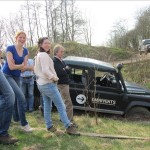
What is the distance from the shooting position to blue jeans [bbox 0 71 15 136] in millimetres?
4676

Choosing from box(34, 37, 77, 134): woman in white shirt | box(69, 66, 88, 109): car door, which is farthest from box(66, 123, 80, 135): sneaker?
box(69, 66, 88, 109): car door

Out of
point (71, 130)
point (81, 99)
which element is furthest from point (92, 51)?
point (71, 130)

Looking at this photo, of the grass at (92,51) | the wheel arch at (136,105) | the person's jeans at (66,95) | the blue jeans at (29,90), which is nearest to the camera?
the person's jeans at (66,95)

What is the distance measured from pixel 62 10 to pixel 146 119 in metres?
30.8

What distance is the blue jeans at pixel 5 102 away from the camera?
4676mm

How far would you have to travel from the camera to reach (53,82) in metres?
5.43

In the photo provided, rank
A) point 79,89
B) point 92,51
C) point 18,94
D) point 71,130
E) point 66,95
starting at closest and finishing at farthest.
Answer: point 18,94, point 71,130, point 66,95, point 79,89, point 92,51

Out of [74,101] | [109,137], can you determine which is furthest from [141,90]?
[109,137]

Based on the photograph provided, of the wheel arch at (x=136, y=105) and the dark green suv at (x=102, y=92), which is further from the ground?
the dark green suv at (x=102, y=92)

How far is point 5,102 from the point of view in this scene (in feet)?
15.6

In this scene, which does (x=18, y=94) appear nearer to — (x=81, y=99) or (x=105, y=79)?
(x=81, y=99)

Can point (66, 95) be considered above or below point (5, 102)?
below

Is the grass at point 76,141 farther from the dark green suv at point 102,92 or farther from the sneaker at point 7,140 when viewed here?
the dark green suv at point 102,92

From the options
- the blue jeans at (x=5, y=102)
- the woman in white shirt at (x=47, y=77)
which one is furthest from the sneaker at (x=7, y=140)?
the woman in white shirt at (x=47, y=77)
